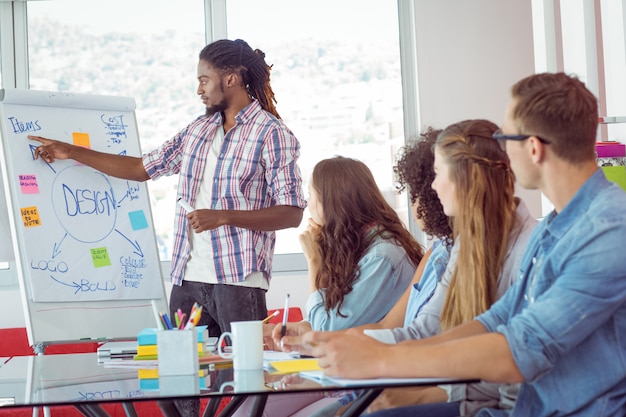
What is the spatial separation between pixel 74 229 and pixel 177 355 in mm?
1589

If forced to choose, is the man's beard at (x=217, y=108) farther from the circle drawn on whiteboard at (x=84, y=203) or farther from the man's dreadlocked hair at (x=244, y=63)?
the circle drawn on whiteboard at (x=84, y=203)

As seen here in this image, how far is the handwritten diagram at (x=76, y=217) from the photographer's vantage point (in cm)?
304

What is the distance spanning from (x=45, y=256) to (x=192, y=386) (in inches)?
66.2

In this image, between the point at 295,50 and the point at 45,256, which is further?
the point at 295,50

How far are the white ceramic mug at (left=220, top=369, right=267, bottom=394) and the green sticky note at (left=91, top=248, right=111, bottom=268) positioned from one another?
157 centimetres

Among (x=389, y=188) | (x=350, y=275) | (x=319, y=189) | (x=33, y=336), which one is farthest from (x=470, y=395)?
(x=389, y=188)

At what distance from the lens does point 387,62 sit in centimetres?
488

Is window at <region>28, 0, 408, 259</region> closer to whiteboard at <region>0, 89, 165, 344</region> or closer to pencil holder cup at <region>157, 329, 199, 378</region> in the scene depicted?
whiteboard at <region>0, 89, 165, 344</region>

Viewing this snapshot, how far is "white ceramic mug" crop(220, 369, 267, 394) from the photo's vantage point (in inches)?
58.9

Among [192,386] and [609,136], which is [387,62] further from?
[192,386]

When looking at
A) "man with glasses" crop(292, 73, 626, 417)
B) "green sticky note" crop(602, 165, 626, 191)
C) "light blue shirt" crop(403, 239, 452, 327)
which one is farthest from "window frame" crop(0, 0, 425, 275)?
"man with glasses" crop(292, 73, 626, 417)

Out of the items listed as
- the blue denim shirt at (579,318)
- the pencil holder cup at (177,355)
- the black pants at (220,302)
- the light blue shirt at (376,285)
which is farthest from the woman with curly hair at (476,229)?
the black pants at (220,302)

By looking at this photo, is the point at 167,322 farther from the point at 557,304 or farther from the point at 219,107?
the point at 219,107

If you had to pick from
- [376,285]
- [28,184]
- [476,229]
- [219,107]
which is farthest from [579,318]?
[28,184]
